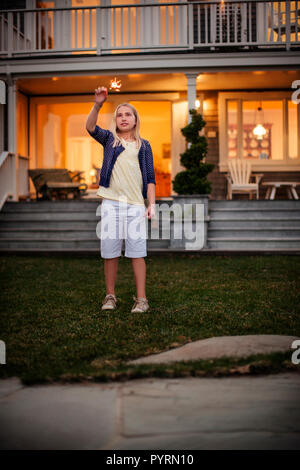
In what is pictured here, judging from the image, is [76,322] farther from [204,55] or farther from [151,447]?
[204,55]

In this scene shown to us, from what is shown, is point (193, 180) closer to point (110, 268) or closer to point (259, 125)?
point (259, 125)

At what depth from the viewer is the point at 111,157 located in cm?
332

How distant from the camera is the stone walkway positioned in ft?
4.67

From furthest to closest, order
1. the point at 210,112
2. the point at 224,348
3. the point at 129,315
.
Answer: the point at 210,112 → the point at 129,315 → the point at 224,348

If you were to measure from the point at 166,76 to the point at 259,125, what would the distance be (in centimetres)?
261

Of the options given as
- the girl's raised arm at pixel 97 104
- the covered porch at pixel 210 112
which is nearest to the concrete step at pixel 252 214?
the covered porch at pixel 210 112

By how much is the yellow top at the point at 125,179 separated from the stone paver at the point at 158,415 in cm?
166

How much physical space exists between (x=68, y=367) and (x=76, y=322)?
0.98 m

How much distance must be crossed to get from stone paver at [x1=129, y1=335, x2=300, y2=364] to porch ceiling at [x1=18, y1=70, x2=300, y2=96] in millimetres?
7803

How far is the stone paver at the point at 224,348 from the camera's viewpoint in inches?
88.0

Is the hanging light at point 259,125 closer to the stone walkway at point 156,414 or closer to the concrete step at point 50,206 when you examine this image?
the concrete step at point 50,206

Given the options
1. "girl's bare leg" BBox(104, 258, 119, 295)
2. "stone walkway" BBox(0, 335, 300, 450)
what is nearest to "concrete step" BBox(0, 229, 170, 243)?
"girl's bare leg" BBox(104, 258, 119, 295)

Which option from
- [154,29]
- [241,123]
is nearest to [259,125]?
[241,123]

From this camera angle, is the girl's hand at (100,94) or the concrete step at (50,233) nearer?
the girl's hand at (100,94)
